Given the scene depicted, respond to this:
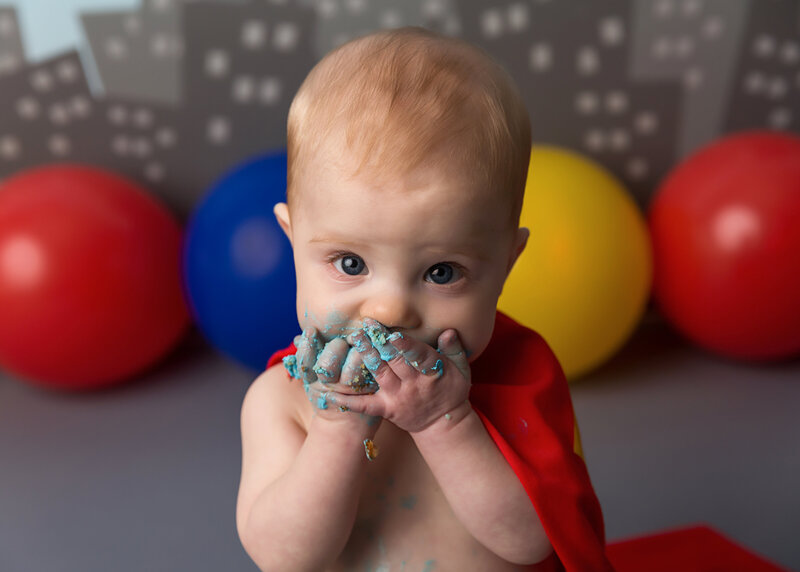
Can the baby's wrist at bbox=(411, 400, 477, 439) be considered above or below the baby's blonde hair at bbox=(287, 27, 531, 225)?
below

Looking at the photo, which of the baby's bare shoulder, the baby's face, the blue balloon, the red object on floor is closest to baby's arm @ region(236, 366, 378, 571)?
the baby's bare shoulder

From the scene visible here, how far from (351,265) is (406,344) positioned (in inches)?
3.4

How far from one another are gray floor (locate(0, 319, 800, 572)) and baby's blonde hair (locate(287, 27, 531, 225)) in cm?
112

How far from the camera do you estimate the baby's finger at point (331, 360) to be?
72 cm

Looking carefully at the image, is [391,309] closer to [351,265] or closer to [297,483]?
[351,265]

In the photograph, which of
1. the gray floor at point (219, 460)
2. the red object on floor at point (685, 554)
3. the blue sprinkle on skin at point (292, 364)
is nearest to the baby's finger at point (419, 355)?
the blue sprinkle on skin at point (292, 364)

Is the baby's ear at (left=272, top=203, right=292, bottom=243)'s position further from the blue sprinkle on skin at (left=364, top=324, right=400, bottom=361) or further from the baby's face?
the blue sprinkle on skin at (left=364, top=324, right=400, bottom=361)

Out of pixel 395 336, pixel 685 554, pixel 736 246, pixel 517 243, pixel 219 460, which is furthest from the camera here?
Result: pixel 736 246

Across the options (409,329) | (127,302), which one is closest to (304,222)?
(409,329)

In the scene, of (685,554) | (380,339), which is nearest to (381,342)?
(380,339)

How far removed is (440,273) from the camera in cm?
74

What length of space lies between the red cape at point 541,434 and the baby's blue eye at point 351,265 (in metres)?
0.18

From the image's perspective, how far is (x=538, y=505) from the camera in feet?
2.63

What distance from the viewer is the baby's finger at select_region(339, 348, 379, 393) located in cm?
72
